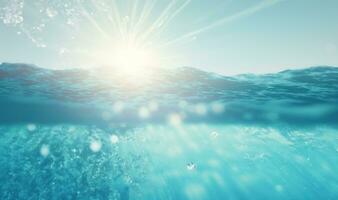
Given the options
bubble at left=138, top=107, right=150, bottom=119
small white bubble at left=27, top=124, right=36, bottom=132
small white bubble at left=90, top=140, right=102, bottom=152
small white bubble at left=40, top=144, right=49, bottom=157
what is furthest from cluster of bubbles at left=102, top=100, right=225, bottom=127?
small white bubble at left=40, top=144, right=49, bottom=157

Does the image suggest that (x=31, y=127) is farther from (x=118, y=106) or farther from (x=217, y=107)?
(x=217, y=107)

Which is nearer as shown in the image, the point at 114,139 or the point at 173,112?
the point at 173,112

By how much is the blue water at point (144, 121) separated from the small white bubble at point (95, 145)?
4.9 inches

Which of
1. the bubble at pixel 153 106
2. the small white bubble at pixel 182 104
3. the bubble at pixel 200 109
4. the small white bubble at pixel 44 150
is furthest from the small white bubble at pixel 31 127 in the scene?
the bubble at pixel 200 109

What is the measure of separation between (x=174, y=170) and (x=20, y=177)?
29683 mm

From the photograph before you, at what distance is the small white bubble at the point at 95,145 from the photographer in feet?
86.2

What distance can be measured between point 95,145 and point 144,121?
24.1 feet

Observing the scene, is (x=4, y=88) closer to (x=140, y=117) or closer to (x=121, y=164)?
(x=140, y=117)

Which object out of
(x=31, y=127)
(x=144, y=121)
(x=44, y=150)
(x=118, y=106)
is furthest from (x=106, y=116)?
(x=44, y=150)

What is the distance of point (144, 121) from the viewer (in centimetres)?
2292

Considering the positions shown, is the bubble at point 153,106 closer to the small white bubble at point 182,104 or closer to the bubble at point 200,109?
the small white bubble at point 182,104

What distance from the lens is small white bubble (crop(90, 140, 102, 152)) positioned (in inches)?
1035

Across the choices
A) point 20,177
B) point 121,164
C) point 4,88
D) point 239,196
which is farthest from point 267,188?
point 4,88

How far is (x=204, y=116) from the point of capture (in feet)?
69.5
